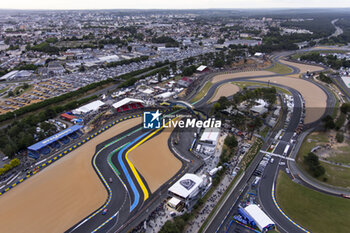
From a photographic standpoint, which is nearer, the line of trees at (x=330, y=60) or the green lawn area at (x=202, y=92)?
the green lawn area at (x=202, y=92)

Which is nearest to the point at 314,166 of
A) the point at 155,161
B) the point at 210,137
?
the point at 210,137

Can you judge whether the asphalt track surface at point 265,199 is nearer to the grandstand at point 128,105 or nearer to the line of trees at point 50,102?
the grandstand at point 128,105

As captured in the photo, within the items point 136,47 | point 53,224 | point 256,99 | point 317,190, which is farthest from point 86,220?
point 136,47

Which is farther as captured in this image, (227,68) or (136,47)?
(136,47)

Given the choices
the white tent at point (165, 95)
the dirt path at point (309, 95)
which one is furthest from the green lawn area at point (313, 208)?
the white tent at point (165, 95)

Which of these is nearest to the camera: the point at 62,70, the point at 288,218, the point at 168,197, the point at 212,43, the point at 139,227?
the point at 139,227

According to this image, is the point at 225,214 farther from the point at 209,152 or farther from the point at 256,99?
the point at 256,99
